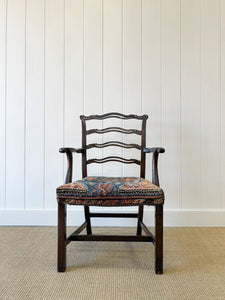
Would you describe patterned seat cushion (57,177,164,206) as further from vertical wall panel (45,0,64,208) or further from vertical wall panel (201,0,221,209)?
vertical wall panel (201,0,221,209)

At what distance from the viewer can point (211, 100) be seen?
1908 millimetres

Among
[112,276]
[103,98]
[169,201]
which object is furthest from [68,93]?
[112,276]

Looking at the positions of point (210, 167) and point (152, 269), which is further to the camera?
point (210, 167)

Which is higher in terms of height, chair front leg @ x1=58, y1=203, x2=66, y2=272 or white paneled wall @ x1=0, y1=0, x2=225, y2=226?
white paneled wall @ x1=0, y1=0, x2=225, y2=226

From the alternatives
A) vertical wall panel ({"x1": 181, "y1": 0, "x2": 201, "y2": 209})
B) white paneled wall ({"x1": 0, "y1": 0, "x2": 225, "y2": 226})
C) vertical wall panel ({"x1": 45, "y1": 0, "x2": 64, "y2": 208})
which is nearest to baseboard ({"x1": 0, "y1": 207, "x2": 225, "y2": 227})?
white paneled wall ({"x1": 0, "y1": 0, "x2": 225, "y2": 226})

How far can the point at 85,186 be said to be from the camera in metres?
1.16

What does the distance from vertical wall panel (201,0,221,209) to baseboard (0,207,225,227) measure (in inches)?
5.7

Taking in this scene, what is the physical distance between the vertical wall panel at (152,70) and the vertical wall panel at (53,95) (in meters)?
0.65

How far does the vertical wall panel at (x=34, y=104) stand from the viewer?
6.26 ft

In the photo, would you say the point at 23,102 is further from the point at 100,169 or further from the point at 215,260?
the point at 215,260

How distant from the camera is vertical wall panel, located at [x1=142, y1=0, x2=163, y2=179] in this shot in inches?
74.8

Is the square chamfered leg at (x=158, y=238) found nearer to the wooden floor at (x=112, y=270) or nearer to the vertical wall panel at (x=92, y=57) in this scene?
the wooden floor at (x=112, y=270)

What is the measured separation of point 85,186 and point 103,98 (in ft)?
3.11

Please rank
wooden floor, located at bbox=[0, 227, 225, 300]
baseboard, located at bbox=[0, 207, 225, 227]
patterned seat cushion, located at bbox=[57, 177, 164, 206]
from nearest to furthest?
wooden floor, located at bbox=[0, 227, 225, 300] < patterned seat cushion, located at bbox=[57, 177, 164, 206] < baseboard, located at bbox=[0, 207, 225, 227]
